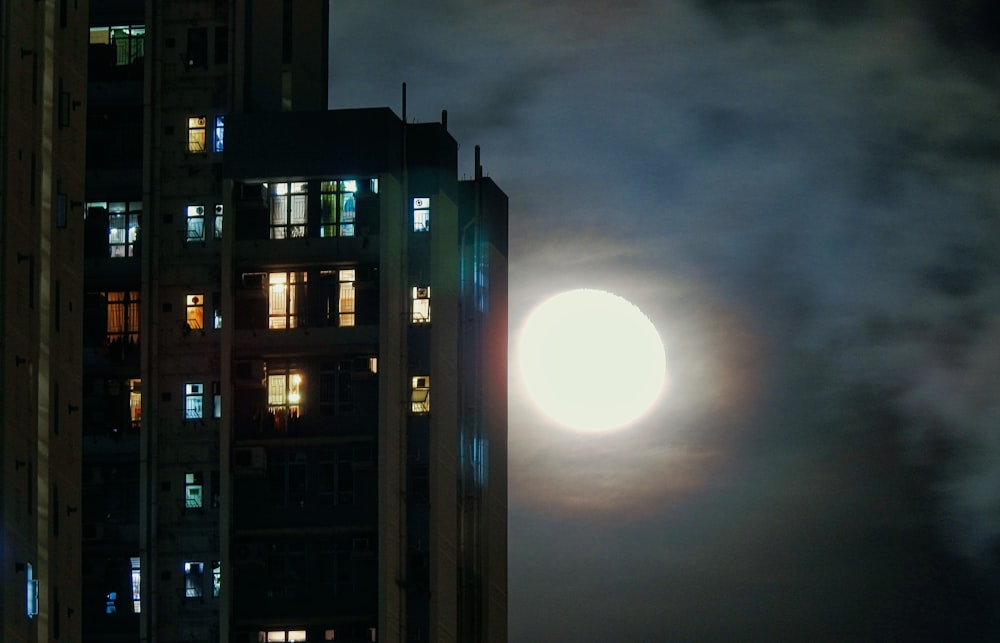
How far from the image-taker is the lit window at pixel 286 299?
64750 mm

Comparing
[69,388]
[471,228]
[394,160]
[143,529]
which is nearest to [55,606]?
[69,388]

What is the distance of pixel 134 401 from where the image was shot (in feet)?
217

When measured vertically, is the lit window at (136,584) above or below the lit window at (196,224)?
below

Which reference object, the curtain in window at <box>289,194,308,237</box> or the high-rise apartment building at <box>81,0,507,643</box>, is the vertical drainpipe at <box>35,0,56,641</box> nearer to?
the high-rise apartment building at <box>81,0,507,643</box>

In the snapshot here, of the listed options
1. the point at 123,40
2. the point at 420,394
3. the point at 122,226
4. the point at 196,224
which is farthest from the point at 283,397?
the point at 123,40

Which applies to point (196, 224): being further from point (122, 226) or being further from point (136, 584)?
point (136, 584)

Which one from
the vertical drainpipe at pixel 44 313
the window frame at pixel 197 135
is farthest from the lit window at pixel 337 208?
the vertical drainpipe at pixel 44 313

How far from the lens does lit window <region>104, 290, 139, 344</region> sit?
6594cm

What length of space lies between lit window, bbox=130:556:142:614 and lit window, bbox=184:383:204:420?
5.14 meters

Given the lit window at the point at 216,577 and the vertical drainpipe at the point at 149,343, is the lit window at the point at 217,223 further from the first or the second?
the lit window at the point at 216,577

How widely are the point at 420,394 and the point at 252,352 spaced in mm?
5937

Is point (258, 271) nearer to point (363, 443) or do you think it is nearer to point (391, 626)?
point (363, 443)

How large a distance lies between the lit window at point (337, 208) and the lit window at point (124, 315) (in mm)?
7095

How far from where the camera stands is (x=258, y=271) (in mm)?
65125
